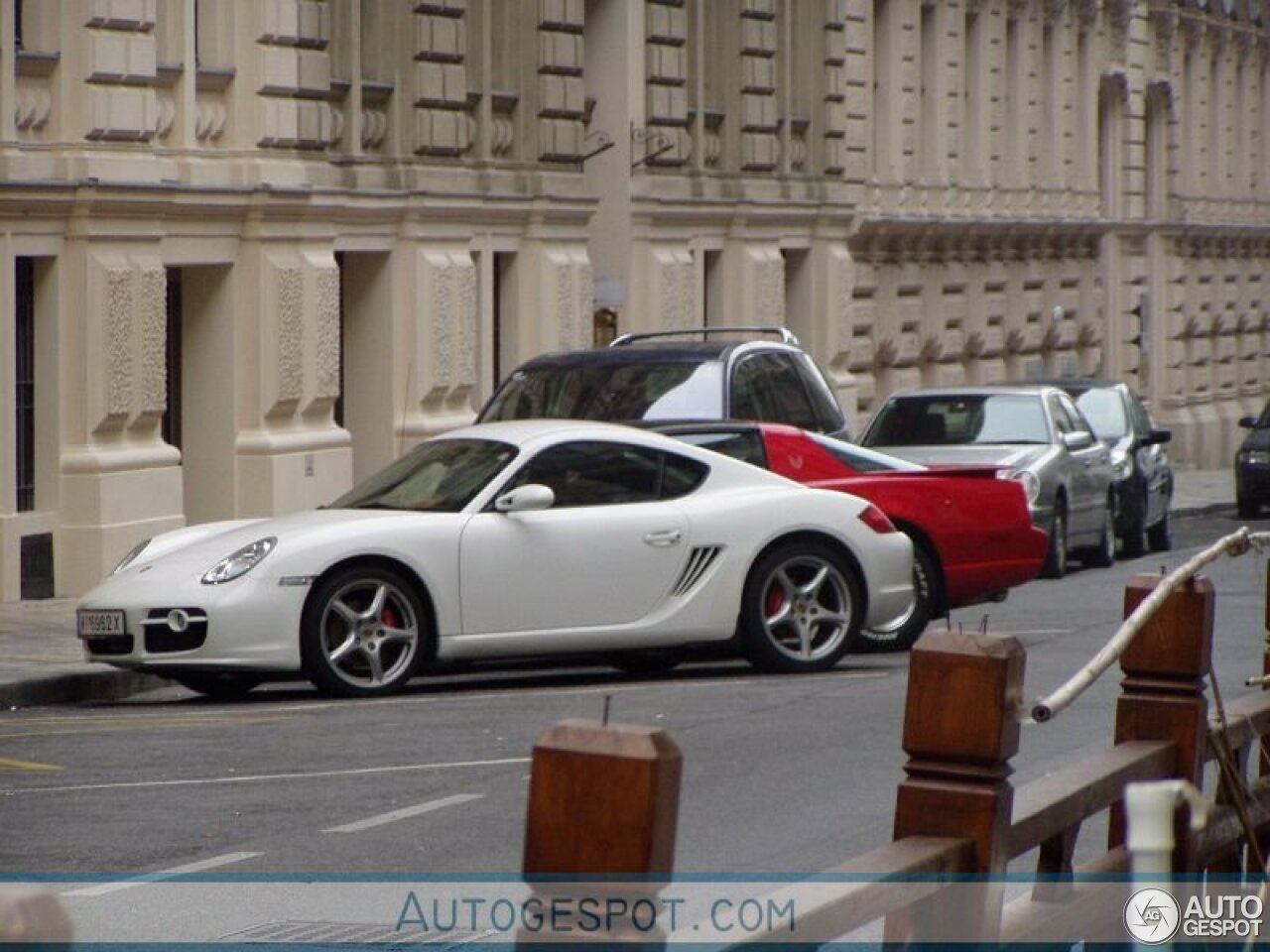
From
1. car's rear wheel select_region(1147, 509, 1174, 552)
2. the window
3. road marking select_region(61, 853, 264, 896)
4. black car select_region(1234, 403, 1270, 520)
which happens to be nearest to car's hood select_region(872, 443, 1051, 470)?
car's rear wheel select_region(1147, 509, 1174, 552)

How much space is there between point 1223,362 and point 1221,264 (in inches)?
73.9

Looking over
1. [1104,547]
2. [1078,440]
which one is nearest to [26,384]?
[1078,440]

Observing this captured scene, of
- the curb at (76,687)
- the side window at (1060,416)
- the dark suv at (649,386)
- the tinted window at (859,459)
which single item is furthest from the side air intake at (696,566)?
the side window at (1060,416)

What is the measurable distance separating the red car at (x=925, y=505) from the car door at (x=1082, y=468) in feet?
21.6

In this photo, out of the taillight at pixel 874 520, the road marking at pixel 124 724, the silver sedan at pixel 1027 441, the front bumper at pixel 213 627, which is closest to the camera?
the road marking at pixel 124 724

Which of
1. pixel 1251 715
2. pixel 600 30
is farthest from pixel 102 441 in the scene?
pixel 1251 715

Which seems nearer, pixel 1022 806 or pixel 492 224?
pixel 1022 806

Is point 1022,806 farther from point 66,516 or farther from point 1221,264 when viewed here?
point 1221,264

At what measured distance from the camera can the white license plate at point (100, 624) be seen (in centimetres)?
1393

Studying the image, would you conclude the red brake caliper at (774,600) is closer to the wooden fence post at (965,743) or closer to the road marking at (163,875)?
the road marking at (163,875)

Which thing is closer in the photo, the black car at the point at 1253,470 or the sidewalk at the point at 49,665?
the sidewalk at the point at 49,665

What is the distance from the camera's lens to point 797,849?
9219 millimetres

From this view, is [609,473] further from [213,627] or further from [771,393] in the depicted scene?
[771,393]

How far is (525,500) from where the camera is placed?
1434cm
